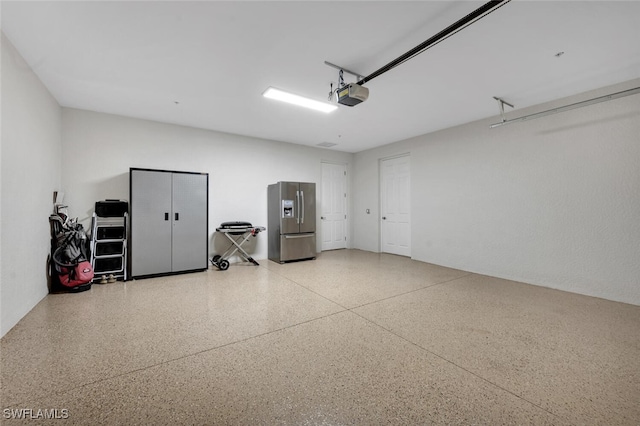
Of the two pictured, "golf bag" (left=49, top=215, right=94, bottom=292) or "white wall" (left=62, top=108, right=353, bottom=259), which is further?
"white wall" (left=62, top=108, right=353, bottom=259)

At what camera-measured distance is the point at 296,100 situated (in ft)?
12.7

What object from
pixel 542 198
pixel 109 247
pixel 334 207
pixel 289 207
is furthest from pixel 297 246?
pixel 542 198

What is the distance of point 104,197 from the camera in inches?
173

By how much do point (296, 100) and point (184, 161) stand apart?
2.67 m

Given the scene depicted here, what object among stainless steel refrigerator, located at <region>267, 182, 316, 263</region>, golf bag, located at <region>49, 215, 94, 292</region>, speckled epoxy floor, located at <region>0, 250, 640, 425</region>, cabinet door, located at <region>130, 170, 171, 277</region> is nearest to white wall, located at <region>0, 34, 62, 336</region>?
golf bag, located at <region>49, 215, 94, 292</region>

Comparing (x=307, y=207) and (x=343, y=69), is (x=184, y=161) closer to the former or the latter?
(x=307, y=207)

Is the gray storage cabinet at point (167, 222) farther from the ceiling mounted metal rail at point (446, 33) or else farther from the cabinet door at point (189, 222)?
the ceiling mounted metal rail at point (446, 33)

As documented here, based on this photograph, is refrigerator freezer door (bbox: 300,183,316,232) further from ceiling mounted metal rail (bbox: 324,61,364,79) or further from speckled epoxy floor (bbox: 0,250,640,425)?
ceiling mounted metal rail (bbox: 324,61,364,79)

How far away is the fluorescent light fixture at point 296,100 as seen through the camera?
361 centimetres

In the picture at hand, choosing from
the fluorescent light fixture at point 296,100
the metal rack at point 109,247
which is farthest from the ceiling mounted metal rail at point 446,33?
the metal rack at point 109,247

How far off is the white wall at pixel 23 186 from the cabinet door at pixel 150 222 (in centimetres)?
98

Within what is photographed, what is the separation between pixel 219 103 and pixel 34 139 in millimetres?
2203

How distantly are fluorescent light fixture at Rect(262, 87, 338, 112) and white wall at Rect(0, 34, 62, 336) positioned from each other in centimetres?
256

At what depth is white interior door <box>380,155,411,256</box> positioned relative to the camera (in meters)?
6.20
